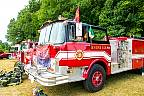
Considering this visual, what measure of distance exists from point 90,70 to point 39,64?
1.71 metres

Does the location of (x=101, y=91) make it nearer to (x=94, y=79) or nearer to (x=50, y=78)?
(x=94, y=79)

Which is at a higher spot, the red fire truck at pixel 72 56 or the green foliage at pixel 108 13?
the green foliage at pixel 108 13

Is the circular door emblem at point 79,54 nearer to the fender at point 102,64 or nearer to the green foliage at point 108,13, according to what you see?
the fender at point 102,64

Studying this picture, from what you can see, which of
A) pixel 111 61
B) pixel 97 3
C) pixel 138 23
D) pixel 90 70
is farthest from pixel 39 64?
pixel 97 3

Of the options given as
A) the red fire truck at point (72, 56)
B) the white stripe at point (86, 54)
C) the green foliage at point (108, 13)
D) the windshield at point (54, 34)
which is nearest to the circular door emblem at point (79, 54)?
the red fire truck at point (72, 56)

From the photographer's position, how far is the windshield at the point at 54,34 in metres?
7.90

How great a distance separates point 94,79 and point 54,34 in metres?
2.04

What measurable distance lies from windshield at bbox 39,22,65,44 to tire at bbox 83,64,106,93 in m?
1.54

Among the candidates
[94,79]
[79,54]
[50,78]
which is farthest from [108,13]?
[50,78]

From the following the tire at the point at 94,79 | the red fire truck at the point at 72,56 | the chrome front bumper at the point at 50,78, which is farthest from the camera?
the tire at the point at 94,79

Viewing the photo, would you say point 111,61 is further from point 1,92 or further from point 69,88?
point 1,92

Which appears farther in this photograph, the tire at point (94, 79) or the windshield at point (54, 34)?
the tire at point (94, 79)

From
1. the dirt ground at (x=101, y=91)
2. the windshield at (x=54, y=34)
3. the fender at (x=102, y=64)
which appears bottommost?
the dirt ground at (x=101, y=91)

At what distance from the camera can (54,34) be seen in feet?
27.0
